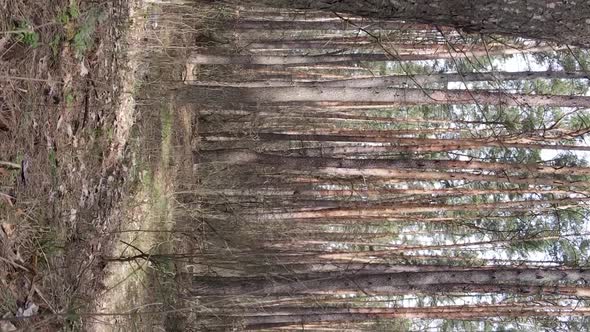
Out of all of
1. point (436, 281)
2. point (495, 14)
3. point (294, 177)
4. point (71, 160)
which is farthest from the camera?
point (294, 177)

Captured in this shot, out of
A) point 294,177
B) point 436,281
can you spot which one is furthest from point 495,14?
point 294,177

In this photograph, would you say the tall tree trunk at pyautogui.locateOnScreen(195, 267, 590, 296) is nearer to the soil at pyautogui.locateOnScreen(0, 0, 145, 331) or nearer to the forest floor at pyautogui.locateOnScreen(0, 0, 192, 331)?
the forest floor at pyautogui.locateOnScreen(0, 0, 192, 331)

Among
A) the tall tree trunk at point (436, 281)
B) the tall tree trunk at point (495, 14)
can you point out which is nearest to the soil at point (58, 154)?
the tall tree trunk at point (436, 281)

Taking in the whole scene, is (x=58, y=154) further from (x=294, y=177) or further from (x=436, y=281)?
(x=294, y=177)

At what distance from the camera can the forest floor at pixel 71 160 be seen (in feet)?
12.2

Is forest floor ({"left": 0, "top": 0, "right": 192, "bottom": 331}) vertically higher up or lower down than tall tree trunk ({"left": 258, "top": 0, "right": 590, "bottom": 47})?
lower down

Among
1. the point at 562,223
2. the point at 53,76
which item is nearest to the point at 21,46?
the point at 53,76

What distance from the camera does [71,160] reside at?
15.2ft

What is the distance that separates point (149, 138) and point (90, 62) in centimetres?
207

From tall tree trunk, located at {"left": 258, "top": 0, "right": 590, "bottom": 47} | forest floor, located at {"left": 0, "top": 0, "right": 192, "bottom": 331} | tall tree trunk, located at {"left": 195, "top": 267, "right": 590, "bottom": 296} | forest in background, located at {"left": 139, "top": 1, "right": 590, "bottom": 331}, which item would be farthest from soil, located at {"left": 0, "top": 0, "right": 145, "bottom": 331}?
tall tree trunk, located at {"left": 258, "top": 0, "right": 590, "bottom": 47}

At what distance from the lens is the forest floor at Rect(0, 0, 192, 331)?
373 cm

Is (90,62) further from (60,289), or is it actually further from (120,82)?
(60,289)

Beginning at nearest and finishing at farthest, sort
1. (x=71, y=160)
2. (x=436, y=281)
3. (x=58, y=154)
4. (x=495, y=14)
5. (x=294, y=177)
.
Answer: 1. (x=495, y=14)
2. (x=58, y=154)
3. (x=71, y=160)
4. (x=436, y=281)
5. (x=294, y=177)

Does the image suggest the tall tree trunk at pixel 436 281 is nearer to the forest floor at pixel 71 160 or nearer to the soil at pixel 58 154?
the forest floor at pixel 71 160
